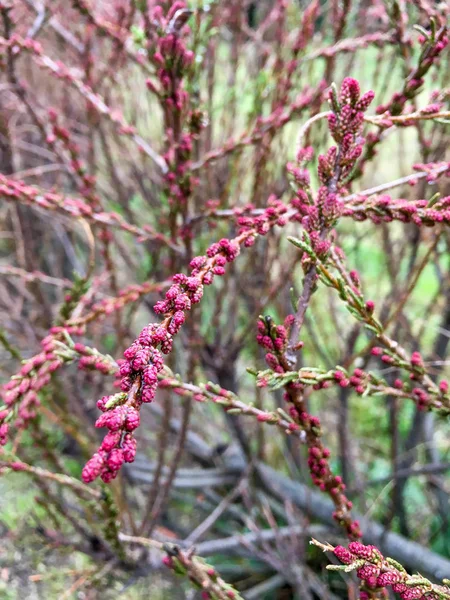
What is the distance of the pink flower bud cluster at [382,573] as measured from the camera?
1.65 ft

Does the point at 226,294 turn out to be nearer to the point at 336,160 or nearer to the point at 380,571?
the point at 336,160

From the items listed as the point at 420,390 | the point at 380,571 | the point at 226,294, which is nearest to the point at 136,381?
the point at 380,571

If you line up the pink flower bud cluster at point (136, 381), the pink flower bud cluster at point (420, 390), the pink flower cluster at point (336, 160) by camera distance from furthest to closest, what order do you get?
the pink flower bud cluster at point (420, 390)
the pink flower cluster at point (336, 160)
the pink flower bud cluster at point (136, 381)

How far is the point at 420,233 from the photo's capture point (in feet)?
5.40

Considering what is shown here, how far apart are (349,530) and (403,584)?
21 cm

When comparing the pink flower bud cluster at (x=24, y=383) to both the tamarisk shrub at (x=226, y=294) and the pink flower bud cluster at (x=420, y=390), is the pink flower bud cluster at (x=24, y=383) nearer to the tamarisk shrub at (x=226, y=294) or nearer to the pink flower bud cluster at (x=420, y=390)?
the tamarisk shrub at (x=226, y=294)

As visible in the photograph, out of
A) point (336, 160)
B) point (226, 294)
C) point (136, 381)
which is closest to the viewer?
point (136, 381)

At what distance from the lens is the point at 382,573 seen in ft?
1.73

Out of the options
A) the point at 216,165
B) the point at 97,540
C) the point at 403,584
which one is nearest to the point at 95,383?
the point at 97,540

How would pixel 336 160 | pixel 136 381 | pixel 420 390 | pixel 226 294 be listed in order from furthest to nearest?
pixel 226 294 → pixel 420 390 → pixel 336 160 → pixel 136 381

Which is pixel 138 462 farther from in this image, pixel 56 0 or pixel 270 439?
pixel 56 0

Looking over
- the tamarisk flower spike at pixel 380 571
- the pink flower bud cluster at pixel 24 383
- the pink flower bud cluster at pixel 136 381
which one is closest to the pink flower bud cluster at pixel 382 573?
the tamarisk flower spike at pixel 380 571

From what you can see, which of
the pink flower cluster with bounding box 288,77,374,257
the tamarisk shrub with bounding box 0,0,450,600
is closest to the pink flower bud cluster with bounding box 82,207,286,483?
the tamarisk shrub with bounding box 0,0,450,600

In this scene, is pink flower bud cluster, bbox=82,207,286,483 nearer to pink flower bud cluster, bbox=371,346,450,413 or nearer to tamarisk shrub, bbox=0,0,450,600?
tamarisk shrub, bbox=0,0,450,600
